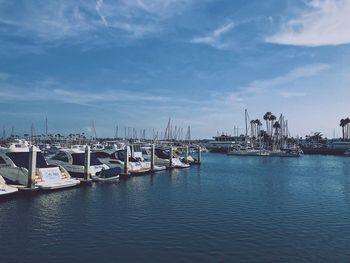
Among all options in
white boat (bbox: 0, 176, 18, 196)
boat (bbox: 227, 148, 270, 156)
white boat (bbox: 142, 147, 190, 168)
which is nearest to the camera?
white boat (bbox: 0, 176, 18, 196)

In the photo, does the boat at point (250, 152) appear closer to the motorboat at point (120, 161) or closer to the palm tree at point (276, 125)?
the palm tree at point (276, 125)

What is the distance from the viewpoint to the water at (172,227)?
18.4 meters

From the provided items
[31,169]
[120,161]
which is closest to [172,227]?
[31,169]

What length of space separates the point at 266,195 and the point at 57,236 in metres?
23.2

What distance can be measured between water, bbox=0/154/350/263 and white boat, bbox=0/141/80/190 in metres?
1.25

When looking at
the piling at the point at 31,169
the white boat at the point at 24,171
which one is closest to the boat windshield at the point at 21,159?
the white boat at the point at 24,171

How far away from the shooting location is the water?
18375 mm

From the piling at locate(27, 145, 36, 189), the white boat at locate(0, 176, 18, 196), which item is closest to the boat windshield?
the piling at locate(27, 145, 36, 189)

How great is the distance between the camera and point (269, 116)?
190 meters

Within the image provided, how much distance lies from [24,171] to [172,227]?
1730 cm

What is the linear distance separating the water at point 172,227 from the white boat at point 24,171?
49.1 inches

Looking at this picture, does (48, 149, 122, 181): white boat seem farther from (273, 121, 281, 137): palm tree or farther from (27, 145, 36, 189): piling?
(273, 121, 281, 137): palm tree

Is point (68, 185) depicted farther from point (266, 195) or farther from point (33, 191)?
point (266, 195)

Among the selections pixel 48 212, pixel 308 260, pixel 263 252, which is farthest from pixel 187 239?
pixel 48 212
